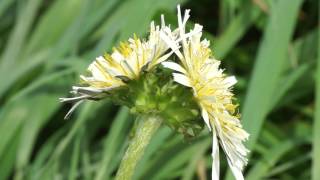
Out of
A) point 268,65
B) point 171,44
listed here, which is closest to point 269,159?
point 268,65

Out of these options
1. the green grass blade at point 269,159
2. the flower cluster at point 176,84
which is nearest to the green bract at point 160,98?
the flower cluster at point 176,84

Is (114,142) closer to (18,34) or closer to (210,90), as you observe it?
(18,34)

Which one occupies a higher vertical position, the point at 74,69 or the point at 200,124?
the point at 74,69

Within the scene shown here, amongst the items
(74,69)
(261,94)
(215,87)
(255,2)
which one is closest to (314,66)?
(255,2)

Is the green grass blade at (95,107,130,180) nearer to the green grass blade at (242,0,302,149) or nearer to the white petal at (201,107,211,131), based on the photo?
the green grass blade at (242,0,302,149)

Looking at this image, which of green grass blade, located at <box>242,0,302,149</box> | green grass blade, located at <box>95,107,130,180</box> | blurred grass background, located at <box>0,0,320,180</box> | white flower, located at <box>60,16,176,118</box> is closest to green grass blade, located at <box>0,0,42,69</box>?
blurred grass background, located at <box>0,0,320,180</box>

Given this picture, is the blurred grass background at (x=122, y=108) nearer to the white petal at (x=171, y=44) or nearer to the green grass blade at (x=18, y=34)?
the green grass blade at (x=18, y=34)

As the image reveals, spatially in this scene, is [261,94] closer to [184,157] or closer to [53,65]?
[184,157]
